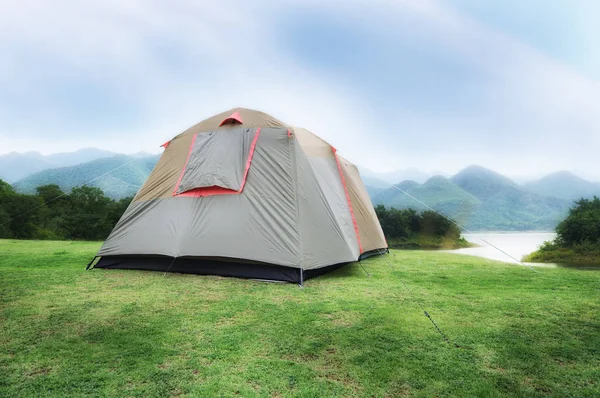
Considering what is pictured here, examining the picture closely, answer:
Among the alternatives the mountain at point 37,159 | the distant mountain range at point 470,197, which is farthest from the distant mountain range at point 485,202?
the mountain at point 37,159

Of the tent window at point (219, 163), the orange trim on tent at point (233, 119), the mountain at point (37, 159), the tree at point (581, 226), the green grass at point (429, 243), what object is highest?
the mountain at point (37, 159)

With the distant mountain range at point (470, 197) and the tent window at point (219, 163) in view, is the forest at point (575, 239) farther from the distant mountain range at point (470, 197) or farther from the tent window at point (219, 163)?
the tent window at point (219, 163)

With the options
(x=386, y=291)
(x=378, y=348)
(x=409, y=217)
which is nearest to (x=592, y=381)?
(x=378, y=348)

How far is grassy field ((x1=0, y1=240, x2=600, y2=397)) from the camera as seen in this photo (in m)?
2.23

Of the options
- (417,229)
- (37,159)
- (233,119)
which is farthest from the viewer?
(37,159)

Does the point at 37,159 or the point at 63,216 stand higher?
the point at 37,159

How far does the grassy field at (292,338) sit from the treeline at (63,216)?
10667 millimetres

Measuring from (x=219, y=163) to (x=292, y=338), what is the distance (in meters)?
3.44

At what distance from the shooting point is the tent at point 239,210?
5.15 metres

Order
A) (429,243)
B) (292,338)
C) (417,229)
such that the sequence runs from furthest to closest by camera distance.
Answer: (417,229), (429,243), (292,338)

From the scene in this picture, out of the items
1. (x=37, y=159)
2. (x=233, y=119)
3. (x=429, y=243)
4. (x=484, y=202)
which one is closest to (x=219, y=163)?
(x=233, y=119)

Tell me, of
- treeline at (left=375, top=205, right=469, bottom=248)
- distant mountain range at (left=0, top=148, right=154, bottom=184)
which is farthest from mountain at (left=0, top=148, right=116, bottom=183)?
treeline at (left=375, top=205, right=469, bottom=248)

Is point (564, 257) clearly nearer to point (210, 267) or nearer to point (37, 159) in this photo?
point (210, 267)

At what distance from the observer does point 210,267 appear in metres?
5.39
